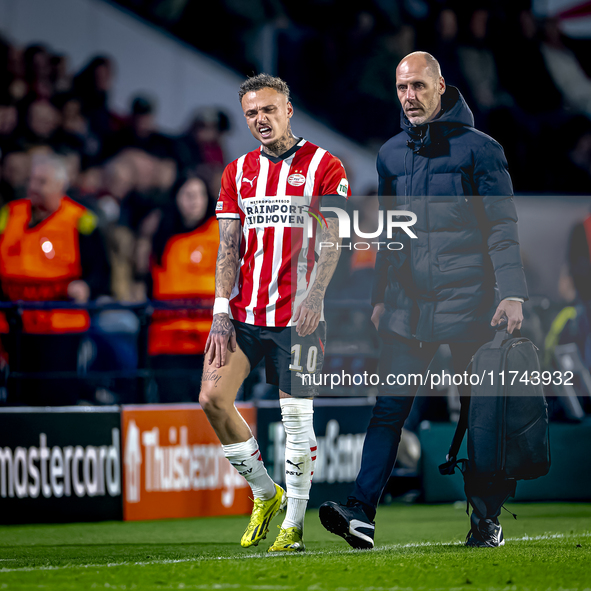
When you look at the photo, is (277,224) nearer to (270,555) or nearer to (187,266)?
(270,555)

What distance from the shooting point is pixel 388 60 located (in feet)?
29.9

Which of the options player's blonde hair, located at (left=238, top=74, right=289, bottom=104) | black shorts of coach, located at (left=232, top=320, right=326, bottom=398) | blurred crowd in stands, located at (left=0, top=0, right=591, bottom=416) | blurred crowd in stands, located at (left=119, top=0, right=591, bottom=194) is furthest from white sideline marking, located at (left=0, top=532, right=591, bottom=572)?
blurred crowd in stands, located at (left=119, top=0, right=591, bottom=194)

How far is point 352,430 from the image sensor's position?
6.05 m

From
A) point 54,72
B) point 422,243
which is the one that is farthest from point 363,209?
point 54,72

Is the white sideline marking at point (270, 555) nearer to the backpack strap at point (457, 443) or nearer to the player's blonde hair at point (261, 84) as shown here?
the backpack strap at point (457, 443)

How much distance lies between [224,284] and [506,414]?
1391mm

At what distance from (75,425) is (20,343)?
627 mm

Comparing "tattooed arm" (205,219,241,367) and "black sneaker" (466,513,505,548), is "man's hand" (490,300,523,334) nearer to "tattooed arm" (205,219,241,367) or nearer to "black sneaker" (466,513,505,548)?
"black sneaker" (466,513,505,548)

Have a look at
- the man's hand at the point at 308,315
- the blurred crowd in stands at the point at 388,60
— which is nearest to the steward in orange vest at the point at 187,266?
the man's hand at the point at 308,315

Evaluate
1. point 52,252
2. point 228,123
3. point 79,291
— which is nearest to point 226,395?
point 79,291

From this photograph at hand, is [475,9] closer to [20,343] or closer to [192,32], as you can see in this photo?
[192,32]

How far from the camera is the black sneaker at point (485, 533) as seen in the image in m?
3.92

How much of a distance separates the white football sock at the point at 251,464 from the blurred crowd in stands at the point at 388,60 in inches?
216

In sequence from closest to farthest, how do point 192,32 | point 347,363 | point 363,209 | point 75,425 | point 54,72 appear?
point 363,209 < point 75,425 < point 347,363 < point 54,72 < point 192,32
